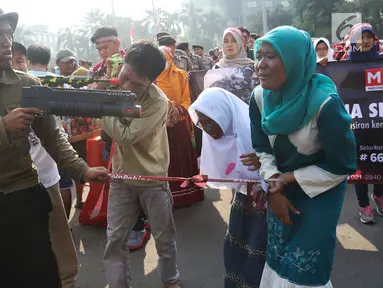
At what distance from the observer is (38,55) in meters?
4.35

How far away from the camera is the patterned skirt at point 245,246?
235cm

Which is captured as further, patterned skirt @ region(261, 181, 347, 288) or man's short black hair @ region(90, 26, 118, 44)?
man's short black hair @ region(90, 26, 118, 44)

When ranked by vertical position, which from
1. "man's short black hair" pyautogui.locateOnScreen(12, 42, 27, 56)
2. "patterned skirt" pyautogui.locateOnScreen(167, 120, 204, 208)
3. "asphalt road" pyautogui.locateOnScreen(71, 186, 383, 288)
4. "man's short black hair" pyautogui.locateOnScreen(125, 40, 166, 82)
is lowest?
"asphalt road" pyautogui.locateOnScreen(71, 186, 383, 288)

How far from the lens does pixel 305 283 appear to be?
1.88m

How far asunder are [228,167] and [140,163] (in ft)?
1.96

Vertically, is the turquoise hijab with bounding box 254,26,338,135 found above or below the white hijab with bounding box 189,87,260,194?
Result: above

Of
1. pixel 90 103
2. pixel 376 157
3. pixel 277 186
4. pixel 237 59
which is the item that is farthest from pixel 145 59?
pixel 376 157

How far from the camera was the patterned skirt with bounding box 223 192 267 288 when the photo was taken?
92.4 inches

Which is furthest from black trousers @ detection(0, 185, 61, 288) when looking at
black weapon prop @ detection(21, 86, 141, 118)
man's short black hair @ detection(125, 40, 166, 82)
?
man's short black hair @ detection(125, 40, 166, 82)

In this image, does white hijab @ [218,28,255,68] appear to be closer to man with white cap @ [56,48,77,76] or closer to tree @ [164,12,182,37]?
man with white cap @ [56,48,77,76]

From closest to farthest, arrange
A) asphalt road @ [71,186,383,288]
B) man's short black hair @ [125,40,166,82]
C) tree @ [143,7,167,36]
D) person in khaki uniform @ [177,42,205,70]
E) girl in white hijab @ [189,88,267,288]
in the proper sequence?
girl in white hijab @ [189,88,267,288]
man's short black hair @ [125,40,166,82]
asphalt road @ [71,186,383,288]
person in khaki uniform @ [177,42,205,70]
tree @ [143,7,167,36]

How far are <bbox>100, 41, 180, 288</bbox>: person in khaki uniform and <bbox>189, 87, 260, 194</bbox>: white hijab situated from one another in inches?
13.3

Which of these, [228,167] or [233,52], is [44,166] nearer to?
[228,167]

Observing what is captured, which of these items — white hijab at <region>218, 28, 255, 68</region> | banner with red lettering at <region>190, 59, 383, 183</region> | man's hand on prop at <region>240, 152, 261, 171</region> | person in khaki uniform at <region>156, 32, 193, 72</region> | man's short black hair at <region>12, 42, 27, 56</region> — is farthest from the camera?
person in khaki uniform at <region>156, 32, 193, 72</region>
